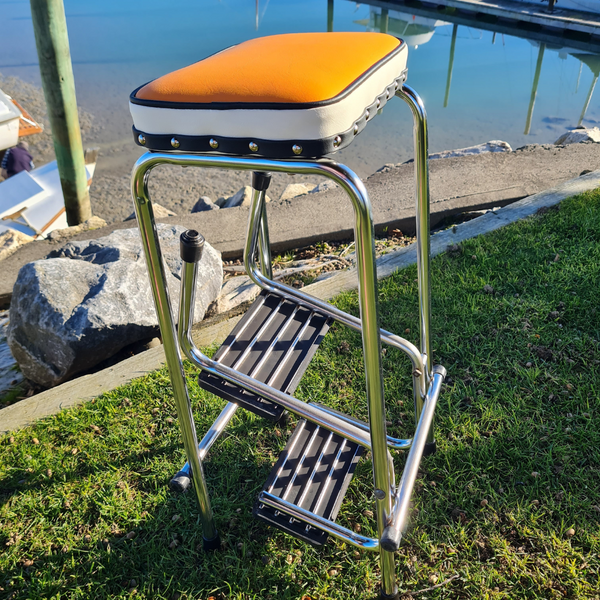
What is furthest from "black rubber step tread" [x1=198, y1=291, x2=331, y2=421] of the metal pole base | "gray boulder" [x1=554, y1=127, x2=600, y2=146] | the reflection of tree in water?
the reflection of tree in water

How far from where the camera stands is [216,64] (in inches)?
47.0

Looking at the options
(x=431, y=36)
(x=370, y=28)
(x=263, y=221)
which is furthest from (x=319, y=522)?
(x=370, y=28)

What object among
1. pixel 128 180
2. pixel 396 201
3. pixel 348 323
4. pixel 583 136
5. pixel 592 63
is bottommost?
pixel 128 180

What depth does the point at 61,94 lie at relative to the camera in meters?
4.39

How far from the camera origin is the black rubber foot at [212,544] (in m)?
1.70

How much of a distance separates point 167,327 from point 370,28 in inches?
590

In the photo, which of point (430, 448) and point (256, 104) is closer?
point (256, 104)

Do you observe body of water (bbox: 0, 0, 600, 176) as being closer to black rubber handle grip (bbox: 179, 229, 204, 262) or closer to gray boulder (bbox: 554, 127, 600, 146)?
gray boulder (bbox: 554, 127, 600, 146)

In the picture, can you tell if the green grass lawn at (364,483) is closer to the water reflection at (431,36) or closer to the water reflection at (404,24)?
the water reflection at (431,36)

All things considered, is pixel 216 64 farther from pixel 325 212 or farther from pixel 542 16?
pixel 542 16

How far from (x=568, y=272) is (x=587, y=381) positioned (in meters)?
0.77

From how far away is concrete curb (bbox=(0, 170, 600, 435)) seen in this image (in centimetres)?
224

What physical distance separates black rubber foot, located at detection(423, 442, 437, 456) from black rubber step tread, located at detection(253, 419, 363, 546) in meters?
0.31

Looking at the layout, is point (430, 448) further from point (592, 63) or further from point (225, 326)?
point (592, 63)
